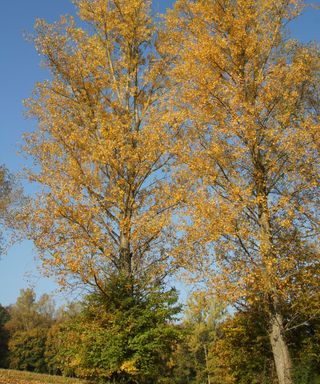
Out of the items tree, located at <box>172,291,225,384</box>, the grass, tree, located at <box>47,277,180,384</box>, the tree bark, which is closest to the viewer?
the tree bark

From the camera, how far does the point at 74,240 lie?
379 inches

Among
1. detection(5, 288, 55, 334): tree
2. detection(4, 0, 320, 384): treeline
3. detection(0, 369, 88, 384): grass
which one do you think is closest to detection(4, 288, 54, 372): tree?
detection(5, 288, 55, 334): tree

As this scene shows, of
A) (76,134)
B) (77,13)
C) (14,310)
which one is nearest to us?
(76,134)

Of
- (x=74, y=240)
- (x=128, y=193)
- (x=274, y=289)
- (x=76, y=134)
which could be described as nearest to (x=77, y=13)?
(x=76, y=134)

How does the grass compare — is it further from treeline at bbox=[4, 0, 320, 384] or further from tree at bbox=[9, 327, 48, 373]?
tree at bbox=[9, 327, 48, 373]

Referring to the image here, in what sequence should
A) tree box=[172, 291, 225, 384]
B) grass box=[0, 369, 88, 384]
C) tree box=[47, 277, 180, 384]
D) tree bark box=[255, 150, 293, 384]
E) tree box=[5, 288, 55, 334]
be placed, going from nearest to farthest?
tree bark box=[255, 150, 293, 384], tree box=[47, 277, 180, 384], grass box=[0, 369, 88, 384], tree box=[172, 291, 225, 384], tree box=[5, 288, 55, 334]

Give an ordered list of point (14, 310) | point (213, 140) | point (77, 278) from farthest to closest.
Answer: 1. point (14, 310)
2. point (213, 140)
3. point (77, 278)

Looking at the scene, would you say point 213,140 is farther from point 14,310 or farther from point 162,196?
point 14,310

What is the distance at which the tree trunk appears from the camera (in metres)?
8.13

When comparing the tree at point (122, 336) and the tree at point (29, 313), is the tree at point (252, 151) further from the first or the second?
the tree at point (29, 313)

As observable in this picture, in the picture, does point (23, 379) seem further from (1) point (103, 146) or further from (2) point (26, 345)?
(2) point (26, 345)

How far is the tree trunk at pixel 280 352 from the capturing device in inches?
320

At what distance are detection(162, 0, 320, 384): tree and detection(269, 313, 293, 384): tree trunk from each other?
0.07 feet

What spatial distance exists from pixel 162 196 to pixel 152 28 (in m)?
6.01
